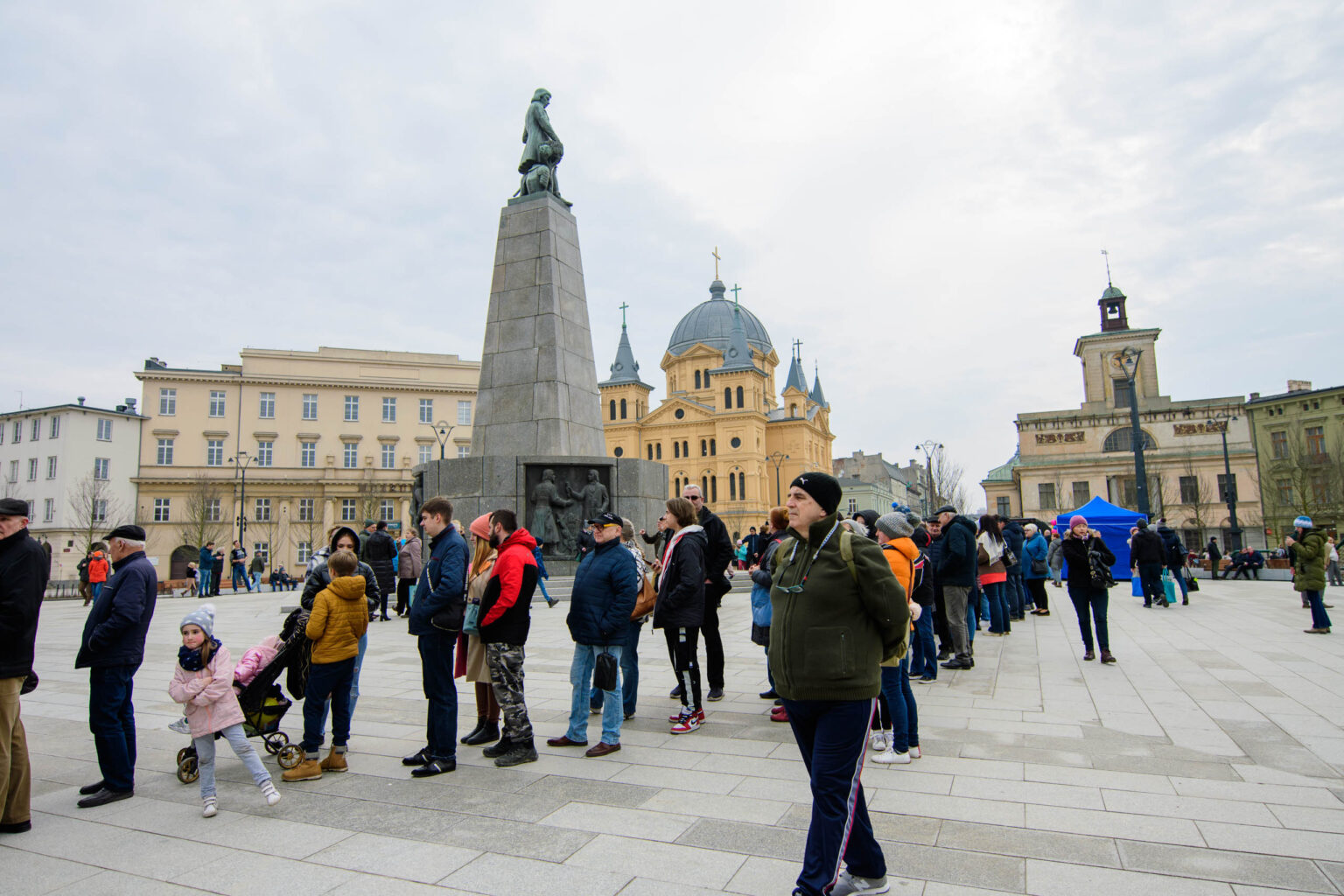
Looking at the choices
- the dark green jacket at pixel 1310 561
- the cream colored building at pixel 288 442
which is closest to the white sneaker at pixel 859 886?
the dark green jacket at pixel 1310 561

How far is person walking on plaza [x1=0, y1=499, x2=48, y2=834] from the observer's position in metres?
4.12

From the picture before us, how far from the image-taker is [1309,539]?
1121 centimetres

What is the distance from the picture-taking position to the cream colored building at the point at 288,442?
53.3 m

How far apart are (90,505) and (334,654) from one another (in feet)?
177

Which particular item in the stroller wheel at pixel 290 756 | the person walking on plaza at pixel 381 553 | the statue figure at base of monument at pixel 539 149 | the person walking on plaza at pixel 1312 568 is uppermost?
the statue figure at base of monument at pixel 539 149

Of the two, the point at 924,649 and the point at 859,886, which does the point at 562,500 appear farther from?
the point at 859,886

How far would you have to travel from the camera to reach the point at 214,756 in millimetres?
4594

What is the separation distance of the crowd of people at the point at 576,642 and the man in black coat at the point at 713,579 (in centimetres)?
2

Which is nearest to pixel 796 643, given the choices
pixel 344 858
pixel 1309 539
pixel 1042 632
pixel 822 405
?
pixel 344 858

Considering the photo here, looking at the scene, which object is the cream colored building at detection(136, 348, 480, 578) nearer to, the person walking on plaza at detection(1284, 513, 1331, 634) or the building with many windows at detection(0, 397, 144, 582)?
the building with many windows at detection(0, 397, 144, 582)

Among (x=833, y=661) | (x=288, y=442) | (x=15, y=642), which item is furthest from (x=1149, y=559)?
(x=288, y=442)

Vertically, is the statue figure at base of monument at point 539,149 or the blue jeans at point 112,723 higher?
the statue figure at base of monument at point 539,149

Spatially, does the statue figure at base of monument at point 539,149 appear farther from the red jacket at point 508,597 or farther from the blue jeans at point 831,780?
the blue jeans at point 831,780

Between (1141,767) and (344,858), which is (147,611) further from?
(1141,767)
